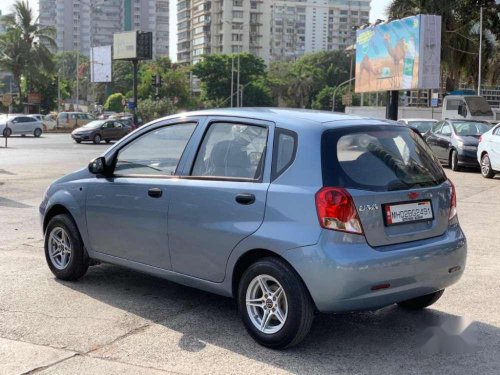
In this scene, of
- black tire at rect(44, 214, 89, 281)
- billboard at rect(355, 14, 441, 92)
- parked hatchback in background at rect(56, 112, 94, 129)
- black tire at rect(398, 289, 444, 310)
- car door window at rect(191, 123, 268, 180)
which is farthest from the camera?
parked hatchback in background at rect(56, 112, 94, 129)

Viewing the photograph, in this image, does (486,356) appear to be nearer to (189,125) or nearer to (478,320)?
(478,320)

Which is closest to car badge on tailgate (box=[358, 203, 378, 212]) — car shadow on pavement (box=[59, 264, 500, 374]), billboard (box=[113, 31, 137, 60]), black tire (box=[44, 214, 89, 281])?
car shadow on pavement (box=[59, 264, 500, 374])

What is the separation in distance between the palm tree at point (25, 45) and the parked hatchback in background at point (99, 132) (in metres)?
29.1

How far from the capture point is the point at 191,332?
15.7 ft

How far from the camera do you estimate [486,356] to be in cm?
433

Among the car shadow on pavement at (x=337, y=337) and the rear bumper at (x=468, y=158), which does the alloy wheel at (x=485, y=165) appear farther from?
the car shadow on pavement at (x=337, y=337)

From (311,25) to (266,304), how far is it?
19373 centimetres

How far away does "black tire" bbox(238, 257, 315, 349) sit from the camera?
4227mm

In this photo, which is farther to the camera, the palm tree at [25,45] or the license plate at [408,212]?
the palm tree at [25,45]

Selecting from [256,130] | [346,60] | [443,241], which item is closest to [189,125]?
[256,130]

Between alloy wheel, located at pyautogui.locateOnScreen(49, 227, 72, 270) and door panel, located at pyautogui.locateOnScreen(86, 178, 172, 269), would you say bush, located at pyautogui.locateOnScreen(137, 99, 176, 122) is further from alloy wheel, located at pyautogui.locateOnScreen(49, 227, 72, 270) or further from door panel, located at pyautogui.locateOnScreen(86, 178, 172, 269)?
door panel, located at pyautogui.locateOnScreen(86, 178, 172, 269)

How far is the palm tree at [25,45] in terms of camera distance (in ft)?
204

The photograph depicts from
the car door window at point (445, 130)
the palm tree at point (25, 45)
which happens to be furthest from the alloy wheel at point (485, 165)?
the palm tree at point (25, 45)

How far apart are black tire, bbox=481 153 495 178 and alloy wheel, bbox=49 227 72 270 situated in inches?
494
